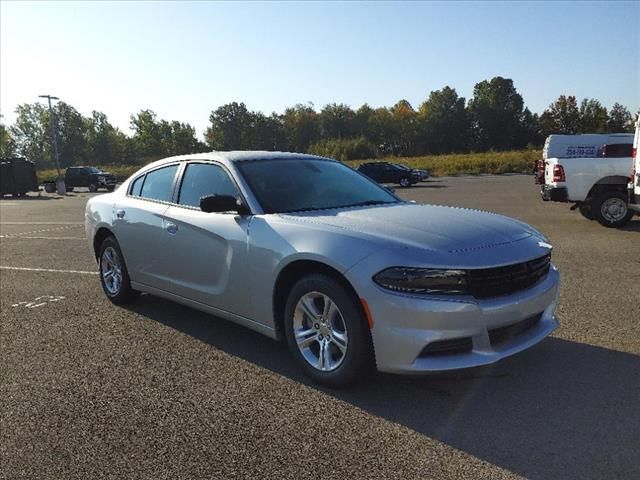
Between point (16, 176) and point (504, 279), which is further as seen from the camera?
point (16, 176)

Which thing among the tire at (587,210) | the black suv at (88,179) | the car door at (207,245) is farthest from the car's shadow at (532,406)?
the black suv at (88,179)

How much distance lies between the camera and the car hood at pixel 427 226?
3.21 m

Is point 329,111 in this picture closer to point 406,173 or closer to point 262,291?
point 406,173

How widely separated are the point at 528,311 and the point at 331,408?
52.6 inches

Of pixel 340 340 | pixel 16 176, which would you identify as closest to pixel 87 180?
pixel 16 176

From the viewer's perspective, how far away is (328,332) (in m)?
3.42

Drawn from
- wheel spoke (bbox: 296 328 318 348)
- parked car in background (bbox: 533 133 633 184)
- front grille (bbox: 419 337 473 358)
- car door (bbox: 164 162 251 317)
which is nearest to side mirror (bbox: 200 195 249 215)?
car door (bbox: 164 162 251 317)

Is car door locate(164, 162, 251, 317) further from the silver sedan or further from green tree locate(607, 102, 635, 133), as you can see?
green tree locate(607, 102, 635, 133)

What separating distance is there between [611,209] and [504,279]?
29.3 ft

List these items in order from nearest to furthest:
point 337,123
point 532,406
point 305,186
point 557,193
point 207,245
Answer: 1. point 532,406
2. point 207,245
3. point 305,186
4. point 557,193
5. point 337,123

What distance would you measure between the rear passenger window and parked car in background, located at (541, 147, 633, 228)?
28.8 ft

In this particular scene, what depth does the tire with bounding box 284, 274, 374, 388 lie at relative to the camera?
3209mm

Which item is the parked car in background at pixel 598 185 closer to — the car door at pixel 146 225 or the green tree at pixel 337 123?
the car door at pixel 146 225

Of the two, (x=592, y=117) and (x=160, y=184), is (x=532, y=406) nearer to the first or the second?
(x=160, y=184)
